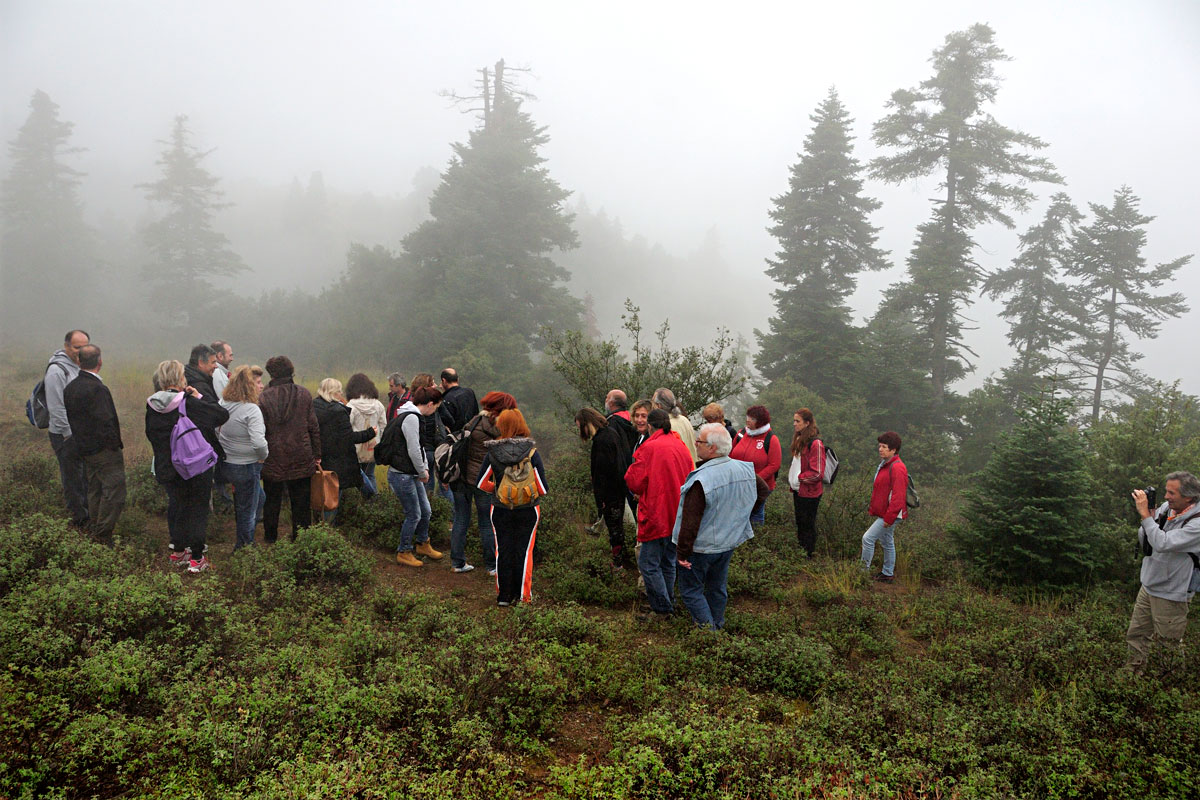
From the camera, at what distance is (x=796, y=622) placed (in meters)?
6.41

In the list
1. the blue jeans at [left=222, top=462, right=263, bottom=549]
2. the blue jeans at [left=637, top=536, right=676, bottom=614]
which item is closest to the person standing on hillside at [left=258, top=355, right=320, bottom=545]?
the blue jeans at [left=222, top=462, right=263, bottom=549]

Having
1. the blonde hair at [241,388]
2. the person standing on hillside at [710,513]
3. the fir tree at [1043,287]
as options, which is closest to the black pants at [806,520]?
the person standing on hillside at [710,513]

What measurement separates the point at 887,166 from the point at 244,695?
28.3m

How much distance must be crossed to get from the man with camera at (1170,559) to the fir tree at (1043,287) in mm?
24886

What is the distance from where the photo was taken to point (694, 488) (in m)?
5.36

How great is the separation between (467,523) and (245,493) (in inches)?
100.0

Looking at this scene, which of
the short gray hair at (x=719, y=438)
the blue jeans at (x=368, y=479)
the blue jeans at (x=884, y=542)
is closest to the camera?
the short gray hair at (x=719, y=438)

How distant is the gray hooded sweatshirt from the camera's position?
4988 millimetres

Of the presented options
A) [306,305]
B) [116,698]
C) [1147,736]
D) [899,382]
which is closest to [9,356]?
[306,305]

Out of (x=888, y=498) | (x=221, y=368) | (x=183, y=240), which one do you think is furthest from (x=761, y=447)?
(x=183, y=240)

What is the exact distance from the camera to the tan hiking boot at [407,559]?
753 cm

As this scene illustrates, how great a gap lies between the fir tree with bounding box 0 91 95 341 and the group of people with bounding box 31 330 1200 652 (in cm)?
3633

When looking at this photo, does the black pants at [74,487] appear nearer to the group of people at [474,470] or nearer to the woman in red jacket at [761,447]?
the group of people at [474,470]

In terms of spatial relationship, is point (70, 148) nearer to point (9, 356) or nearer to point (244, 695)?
point (9, 356)
